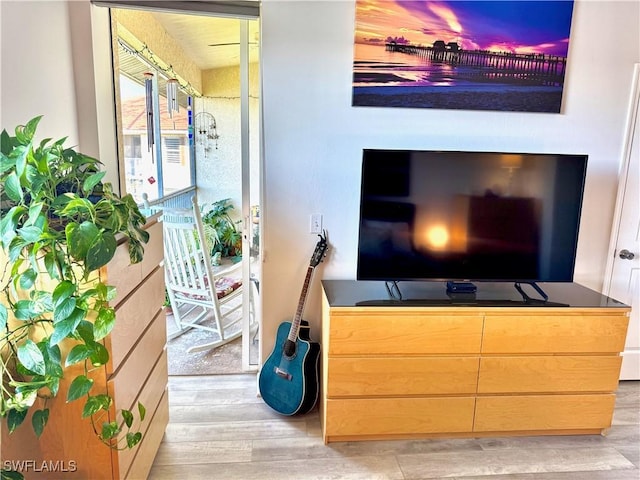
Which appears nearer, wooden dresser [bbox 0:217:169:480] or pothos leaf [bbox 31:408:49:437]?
pothos leaf [bbox 31:408:49:437]

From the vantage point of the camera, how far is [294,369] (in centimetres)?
219

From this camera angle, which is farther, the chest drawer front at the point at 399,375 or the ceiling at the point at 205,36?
the ceiling at the point at 205,36

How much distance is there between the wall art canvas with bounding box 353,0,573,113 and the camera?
212 centimetres

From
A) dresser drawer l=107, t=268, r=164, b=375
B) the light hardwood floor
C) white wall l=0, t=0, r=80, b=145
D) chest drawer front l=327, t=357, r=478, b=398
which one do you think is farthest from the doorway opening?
chest drawer front l=327, t=357, r=478, b=398

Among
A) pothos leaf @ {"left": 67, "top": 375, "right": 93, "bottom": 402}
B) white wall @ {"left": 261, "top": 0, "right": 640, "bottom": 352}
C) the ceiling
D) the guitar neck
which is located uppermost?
the ceiling

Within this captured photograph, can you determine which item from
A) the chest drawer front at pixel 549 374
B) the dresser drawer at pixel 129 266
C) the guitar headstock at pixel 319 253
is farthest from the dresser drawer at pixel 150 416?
the chest drawer front at pixel 549 374

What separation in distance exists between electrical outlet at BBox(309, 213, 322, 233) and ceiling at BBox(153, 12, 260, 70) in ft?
3.35

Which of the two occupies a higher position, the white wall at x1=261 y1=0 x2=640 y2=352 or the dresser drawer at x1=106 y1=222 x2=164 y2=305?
the white wall at x1=261 y1=0 x2=640 y2=352

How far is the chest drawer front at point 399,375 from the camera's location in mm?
1944

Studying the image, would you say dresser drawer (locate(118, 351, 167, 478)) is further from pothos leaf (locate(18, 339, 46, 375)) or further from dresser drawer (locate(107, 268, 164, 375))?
pothos leaf (locate(18, 339, 46, 375))

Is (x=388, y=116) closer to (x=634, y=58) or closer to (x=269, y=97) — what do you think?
(x=269, y=97)

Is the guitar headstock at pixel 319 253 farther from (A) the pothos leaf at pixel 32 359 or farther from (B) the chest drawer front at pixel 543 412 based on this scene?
(A) the pothos leaf at pixel 32 359

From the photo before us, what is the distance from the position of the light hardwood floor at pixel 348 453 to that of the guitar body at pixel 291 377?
9 cm

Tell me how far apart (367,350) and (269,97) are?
139cm
